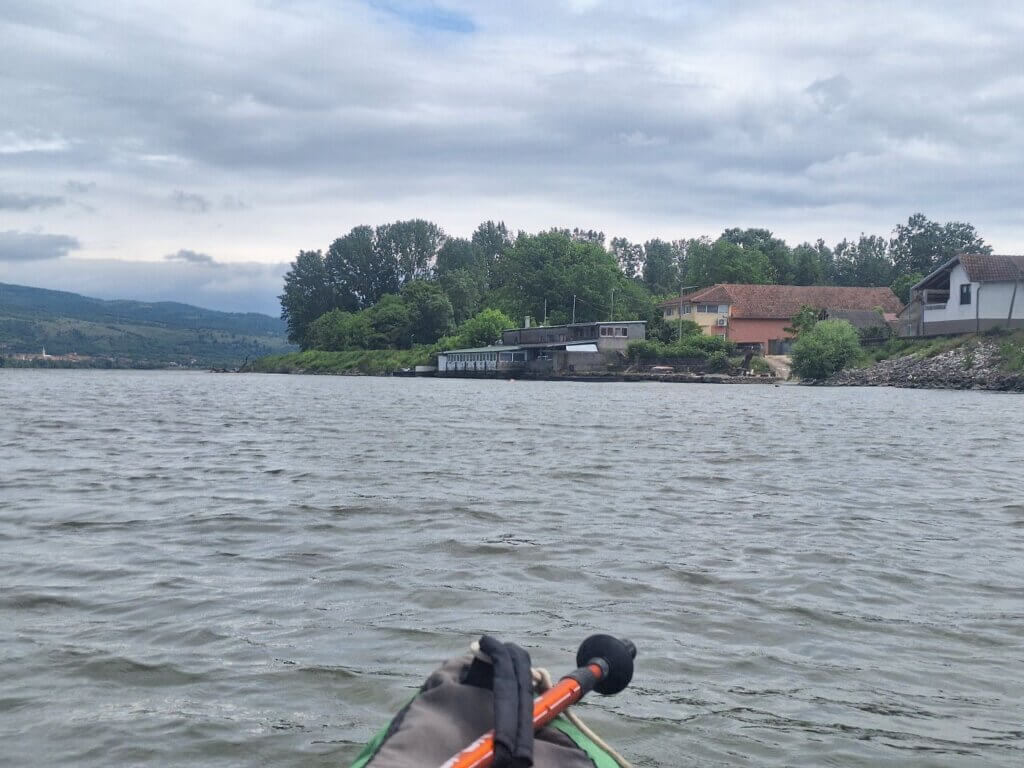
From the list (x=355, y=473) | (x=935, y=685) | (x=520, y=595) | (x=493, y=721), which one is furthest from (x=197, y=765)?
(x=355, y=473)

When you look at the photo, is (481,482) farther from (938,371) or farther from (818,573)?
(938,371)

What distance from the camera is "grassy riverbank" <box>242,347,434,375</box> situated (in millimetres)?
106331

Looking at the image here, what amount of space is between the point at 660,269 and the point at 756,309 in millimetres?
55231

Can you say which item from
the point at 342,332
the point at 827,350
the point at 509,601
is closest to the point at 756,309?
the point at 827,350

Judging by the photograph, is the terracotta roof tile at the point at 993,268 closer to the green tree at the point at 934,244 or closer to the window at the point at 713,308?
the window at the point at 713,308

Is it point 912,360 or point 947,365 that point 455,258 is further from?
point 947,365

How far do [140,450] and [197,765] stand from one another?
14.8 meters

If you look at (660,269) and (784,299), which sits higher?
(660,269)

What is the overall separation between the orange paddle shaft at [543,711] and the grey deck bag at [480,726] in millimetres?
36

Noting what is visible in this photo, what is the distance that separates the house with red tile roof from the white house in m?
23.0

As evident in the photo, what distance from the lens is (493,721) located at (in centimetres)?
270

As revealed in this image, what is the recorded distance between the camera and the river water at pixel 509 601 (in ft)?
15.3

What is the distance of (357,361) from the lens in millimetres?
112062

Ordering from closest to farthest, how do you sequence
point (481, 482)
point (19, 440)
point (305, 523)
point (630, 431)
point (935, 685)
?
1. point (935, 685)
2. point (305, 523)
3. point (481, 482)
4. point (19, 440)
5. point (630, 431)
